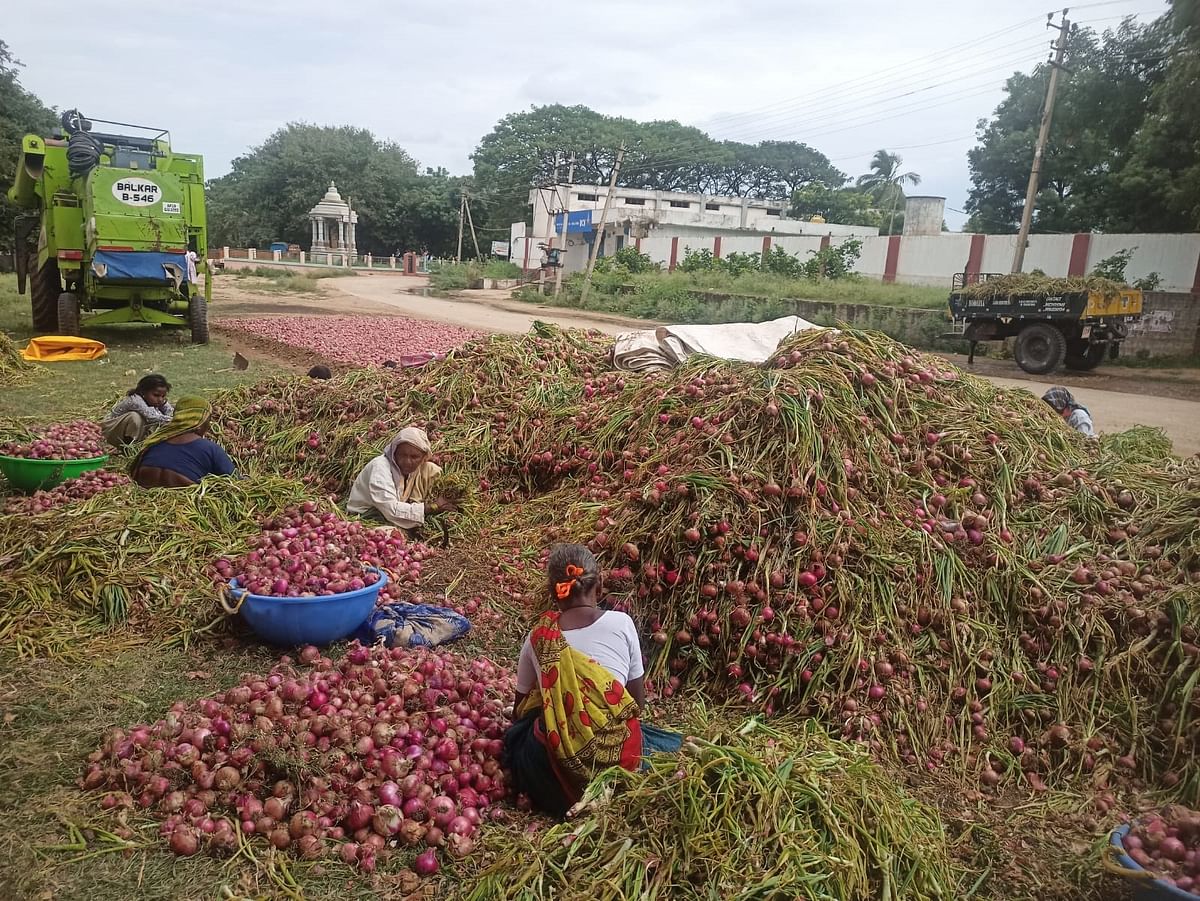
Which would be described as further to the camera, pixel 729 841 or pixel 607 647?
pixel 607 647

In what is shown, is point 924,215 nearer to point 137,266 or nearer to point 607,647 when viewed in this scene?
point 137,266

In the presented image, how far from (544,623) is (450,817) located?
0.66 m

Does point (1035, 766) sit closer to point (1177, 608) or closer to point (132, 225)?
point (1177, 608)

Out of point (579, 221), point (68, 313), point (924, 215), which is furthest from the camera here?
point (579, 221)

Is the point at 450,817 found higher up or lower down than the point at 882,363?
lower down

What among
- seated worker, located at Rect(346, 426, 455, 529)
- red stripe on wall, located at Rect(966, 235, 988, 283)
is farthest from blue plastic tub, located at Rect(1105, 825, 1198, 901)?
red stripe on wall, located at Rect(966, 235, 988, 283)

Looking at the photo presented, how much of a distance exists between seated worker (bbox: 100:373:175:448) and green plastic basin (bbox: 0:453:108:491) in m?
0.88

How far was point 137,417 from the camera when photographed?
620cm

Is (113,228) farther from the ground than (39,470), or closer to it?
farther from the ground

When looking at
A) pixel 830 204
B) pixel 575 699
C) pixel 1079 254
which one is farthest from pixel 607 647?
pixel 830 204

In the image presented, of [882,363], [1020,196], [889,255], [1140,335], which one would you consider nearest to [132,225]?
[882,363]

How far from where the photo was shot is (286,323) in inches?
635

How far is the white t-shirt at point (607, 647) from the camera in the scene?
2.75m

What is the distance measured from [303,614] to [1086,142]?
24.6 metres
